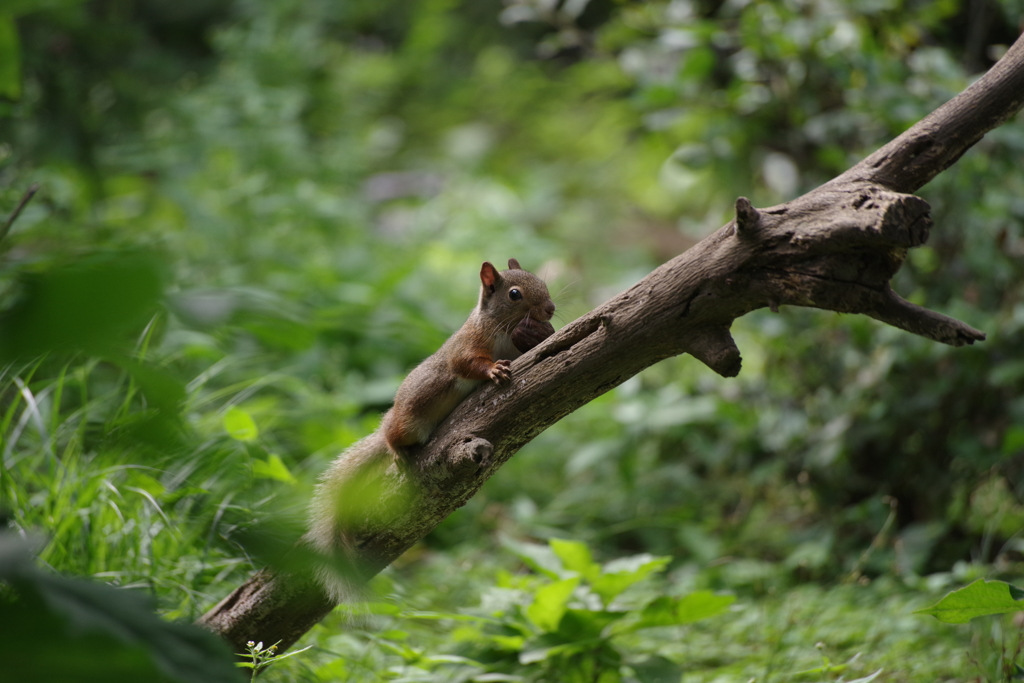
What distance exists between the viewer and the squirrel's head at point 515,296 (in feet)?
6.68

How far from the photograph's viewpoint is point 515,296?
2047 millimetres

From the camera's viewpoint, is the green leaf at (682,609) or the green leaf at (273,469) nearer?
the green leaf at (682,609)

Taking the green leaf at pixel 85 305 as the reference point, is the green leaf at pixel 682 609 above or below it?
below

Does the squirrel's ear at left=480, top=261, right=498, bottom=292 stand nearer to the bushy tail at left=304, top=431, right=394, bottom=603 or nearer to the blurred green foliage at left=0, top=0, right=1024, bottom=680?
the blurred green foliage at left=0, top=0, right=1024, bottom=680

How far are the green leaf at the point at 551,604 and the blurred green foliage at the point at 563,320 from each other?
15 centimetres

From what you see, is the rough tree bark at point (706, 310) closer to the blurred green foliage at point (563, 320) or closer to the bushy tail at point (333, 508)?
the bushy tail at point (333, 508)

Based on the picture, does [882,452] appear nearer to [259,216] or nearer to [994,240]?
[994,240]

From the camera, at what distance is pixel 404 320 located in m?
4.03

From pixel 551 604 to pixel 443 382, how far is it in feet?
2.15

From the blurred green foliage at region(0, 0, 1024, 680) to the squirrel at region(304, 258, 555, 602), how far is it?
0.20m

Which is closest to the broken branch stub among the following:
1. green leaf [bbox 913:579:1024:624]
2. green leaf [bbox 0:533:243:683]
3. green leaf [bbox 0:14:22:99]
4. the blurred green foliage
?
green leaf [bbox 913:579:1024:624]

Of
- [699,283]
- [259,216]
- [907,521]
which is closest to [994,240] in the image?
[907,521]

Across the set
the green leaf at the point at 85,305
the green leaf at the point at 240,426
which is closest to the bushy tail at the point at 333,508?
the green leaf at the point at 240,426

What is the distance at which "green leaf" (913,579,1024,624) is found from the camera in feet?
4.97
